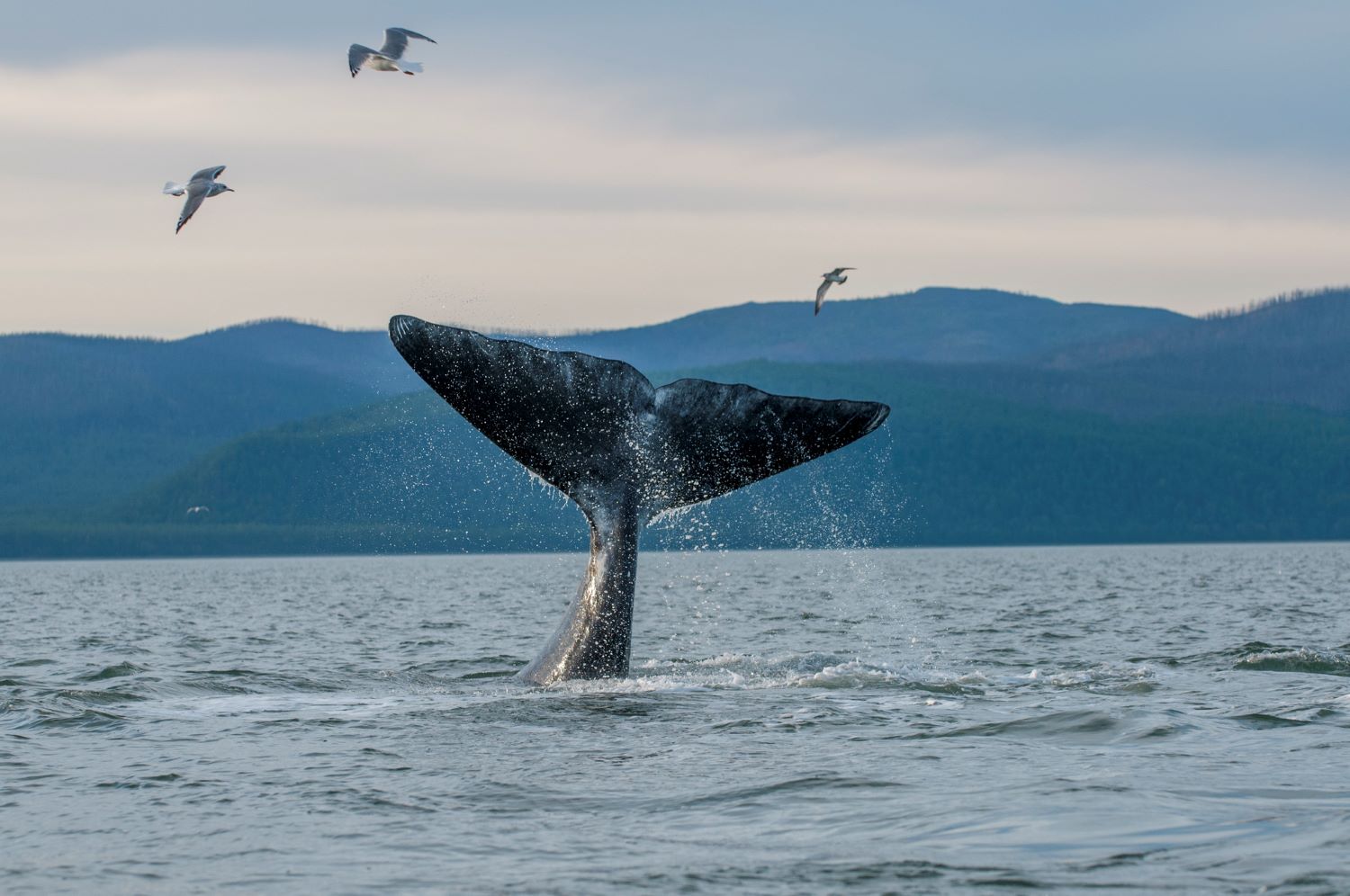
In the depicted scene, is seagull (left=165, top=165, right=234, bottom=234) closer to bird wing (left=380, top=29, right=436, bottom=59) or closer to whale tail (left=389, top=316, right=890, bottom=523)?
bird wing (left=380, top=29, right=436, bottom=59)

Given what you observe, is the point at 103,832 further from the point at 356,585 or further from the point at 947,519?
the point at 947,519

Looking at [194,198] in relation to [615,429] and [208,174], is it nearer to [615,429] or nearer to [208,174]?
[208,174]

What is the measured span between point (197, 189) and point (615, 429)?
750 cm

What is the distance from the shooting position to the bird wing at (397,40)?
16736mm

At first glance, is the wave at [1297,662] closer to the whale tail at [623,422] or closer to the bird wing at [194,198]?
the whale tail at [623,422]

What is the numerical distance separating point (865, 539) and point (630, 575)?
164 metres

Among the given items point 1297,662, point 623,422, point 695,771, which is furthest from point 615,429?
point 1297,662

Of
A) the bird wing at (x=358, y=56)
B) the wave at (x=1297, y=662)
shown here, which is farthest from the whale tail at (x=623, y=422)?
the wave at (x=1297, y=662)

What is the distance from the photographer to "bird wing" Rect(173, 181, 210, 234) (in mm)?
17875

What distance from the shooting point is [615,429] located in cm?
1309

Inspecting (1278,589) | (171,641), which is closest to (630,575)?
(171,641)

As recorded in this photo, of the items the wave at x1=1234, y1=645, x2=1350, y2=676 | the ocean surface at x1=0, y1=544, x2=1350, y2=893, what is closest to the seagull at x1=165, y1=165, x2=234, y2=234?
the ocean surface at x1=0, y1=544, x2=1350, y2=893

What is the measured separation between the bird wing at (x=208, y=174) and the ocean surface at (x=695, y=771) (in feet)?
17.4

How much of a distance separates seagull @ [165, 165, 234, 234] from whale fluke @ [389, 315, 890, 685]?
6471 millimetres
